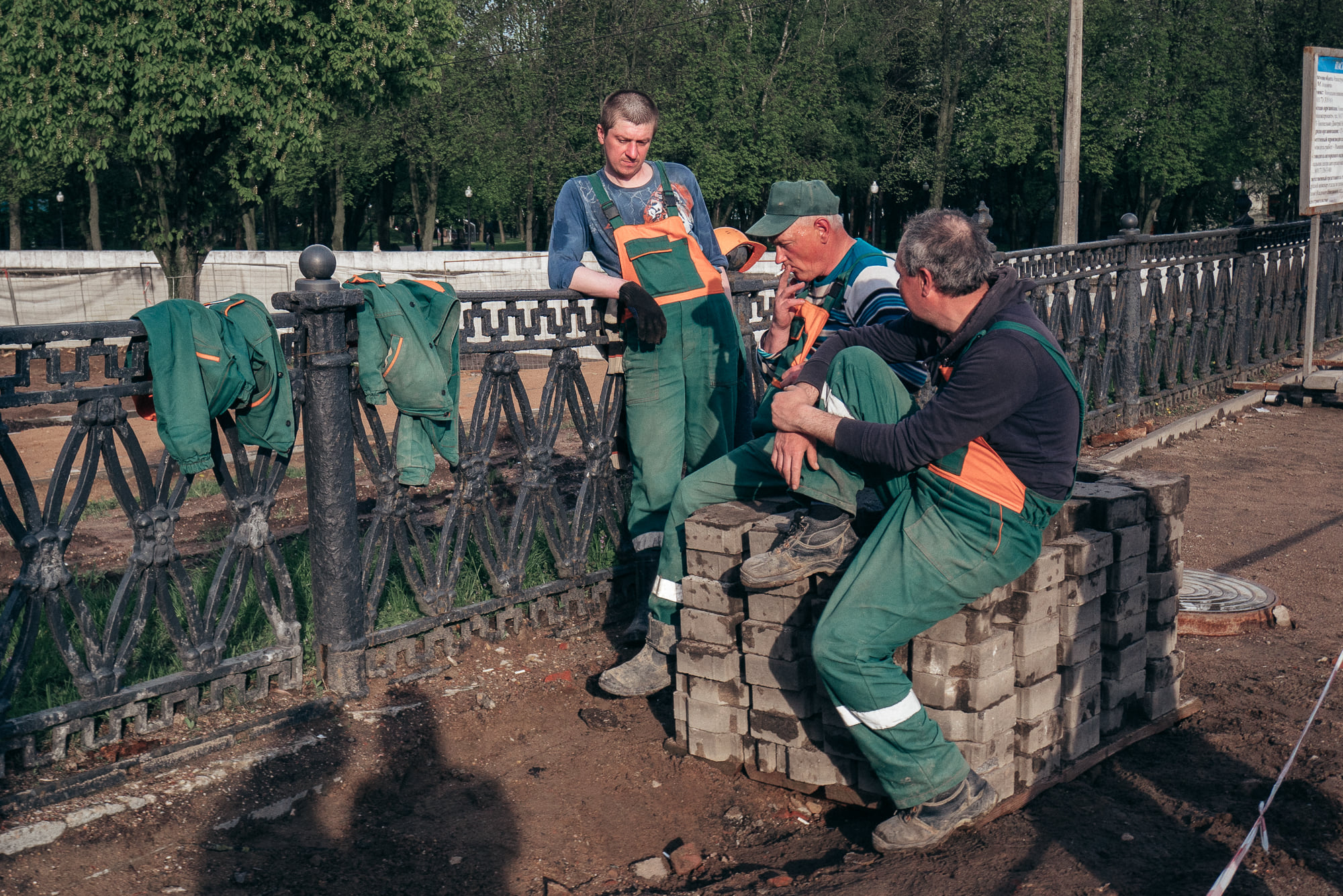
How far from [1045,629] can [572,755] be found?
1.71 meters

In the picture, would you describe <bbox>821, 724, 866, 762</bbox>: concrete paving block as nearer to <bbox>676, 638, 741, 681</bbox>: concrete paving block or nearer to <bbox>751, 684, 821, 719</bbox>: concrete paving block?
<bbox>751, 684, 821, 719</bbox>: concrete paving block

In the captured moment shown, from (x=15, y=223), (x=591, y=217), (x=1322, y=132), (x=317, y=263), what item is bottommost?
(x=317, y=263)

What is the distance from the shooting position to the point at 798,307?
450 centimetres

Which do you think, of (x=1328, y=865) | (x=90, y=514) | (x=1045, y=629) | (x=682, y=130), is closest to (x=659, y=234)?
(x=1045, y=629)

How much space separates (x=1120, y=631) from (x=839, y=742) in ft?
3.65

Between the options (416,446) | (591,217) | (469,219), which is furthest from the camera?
(469,219)

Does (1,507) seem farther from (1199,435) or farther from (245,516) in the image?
(1199,435)

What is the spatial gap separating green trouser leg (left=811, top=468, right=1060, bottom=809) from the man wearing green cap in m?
0.85

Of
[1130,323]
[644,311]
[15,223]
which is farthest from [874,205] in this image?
[644,311]

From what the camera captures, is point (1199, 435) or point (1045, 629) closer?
point (1045, 629)

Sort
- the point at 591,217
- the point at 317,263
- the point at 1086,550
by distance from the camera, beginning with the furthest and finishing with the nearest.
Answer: the point at 591,217 < the point at 317,263 < the point at 1086,550

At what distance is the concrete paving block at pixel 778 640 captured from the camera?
382cm

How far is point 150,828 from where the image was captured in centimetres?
354

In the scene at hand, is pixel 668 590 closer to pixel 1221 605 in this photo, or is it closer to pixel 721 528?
pixel 721 528
